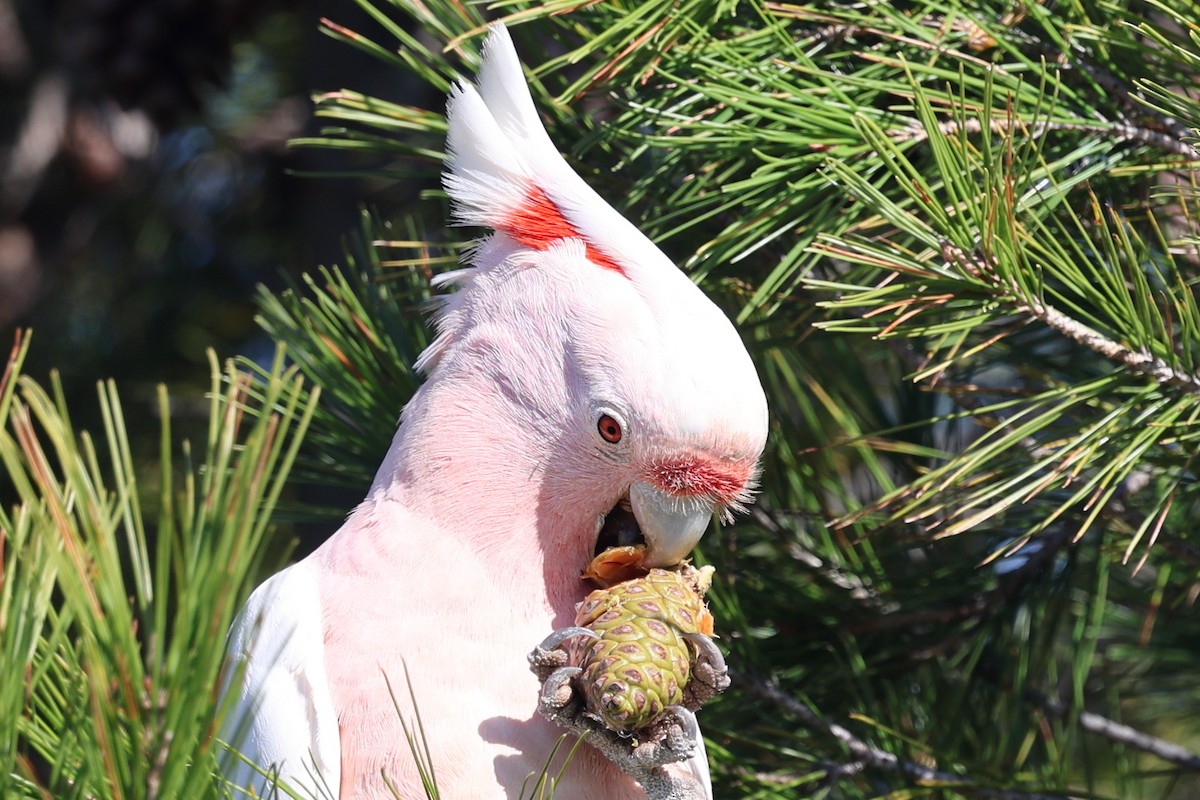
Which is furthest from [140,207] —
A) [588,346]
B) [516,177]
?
[588,346]

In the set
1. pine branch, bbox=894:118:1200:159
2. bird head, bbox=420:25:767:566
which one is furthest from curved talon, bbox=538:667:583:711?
pine branch, bbox=894:118:1200:159

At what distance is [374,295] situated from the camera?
1803 mm

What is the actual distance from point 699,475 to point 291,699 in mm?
486

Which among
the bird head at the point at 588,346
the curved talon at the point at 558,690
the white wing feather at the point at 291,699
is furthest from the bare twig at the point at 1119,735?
the white wing feather at the point at 291,699

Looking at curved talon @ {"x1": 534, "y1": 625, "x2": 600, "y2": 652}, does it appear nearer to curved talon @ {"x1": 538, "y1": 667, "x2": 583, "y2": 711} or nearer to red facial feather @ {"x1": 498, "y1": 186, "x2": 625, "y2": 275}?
curved talon @ {"x1": 538, "y1": 667, "x2": 583, "y2": 711}

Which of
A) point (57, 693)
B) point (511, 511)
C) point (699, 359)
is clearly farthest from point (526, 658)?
point (57, 693)

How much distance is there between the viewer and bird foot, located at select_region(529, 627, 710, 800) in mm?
1105

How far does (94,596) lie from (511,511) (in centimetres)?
64

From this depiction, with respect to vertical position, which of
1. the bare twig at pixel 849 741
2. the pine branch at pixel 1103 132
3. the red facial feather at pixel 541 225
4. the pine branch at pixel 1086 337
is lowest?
the bare twig at pixel 849 741

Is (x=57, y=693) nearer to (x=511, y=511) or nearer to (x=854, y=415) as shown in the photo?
(x=511, y=511)

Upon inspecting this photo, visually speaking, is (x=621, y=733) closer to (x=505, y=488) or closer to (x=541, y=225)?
(x=505, y=488)

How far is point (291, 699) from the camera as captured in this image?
1.22 meters

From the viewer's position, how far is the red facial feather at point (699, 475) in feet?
4.10

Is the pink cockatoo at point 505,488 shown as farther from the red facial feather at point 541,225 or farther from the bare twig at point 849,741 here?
the bare twig at point 849,741
